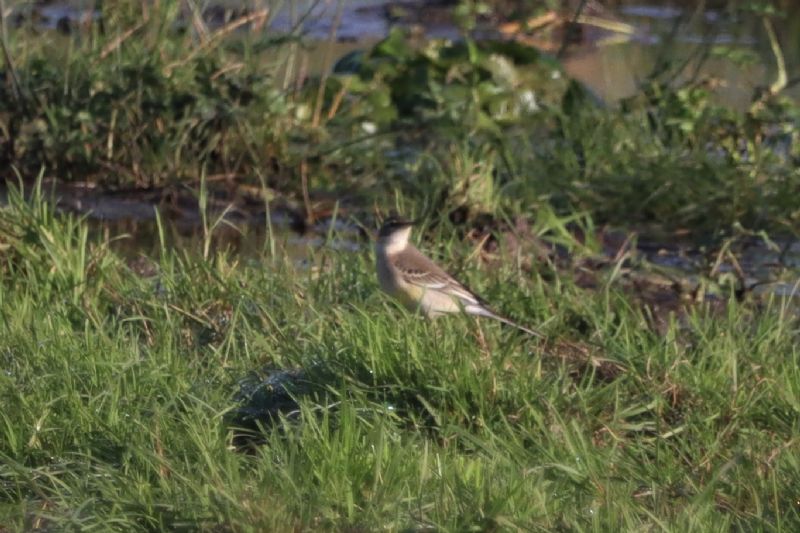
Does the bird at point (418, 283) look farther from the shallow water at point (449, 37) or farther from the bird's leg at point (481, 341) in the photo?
the shallow water at point (449, 37)

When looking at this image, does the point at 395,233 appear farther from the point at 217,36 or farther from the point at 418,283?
the point at 217,36

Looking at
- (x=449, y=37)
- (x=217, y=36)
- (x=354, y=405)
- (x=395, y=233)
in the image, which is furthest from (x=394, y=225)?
(x=449, y=37)

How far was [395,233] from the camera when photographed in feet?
22.8

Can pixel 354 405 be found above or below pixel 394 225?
above

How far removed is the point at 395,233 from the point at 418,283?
54 cm

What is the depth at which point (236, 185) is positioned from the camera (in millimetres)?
9383

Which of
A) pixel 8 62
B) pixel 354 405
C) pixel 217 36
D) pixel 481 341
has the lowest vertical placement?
pixel 217 36

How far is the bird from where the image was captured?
635 cm

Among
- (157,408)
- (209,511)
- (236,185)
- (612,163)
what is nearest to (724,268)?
(612,163)

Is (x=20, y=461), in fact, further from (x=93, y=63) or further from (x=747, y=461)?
(x=93, y=63)

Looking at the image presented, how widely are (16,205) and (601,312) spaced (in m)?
2.49

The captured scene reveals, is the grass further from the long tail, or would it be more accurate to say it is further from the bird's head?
the bird's head

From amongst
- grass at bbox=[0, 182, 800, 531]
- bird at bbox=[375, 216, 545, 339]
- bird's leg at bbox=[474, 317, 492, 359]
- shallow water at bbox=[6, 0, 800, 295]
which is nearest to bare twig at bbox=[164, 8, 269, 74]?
shallow water at bbox=[6, 0, 800, 295]

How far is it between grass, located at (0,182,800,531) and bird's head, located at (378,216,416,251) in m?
0.20
